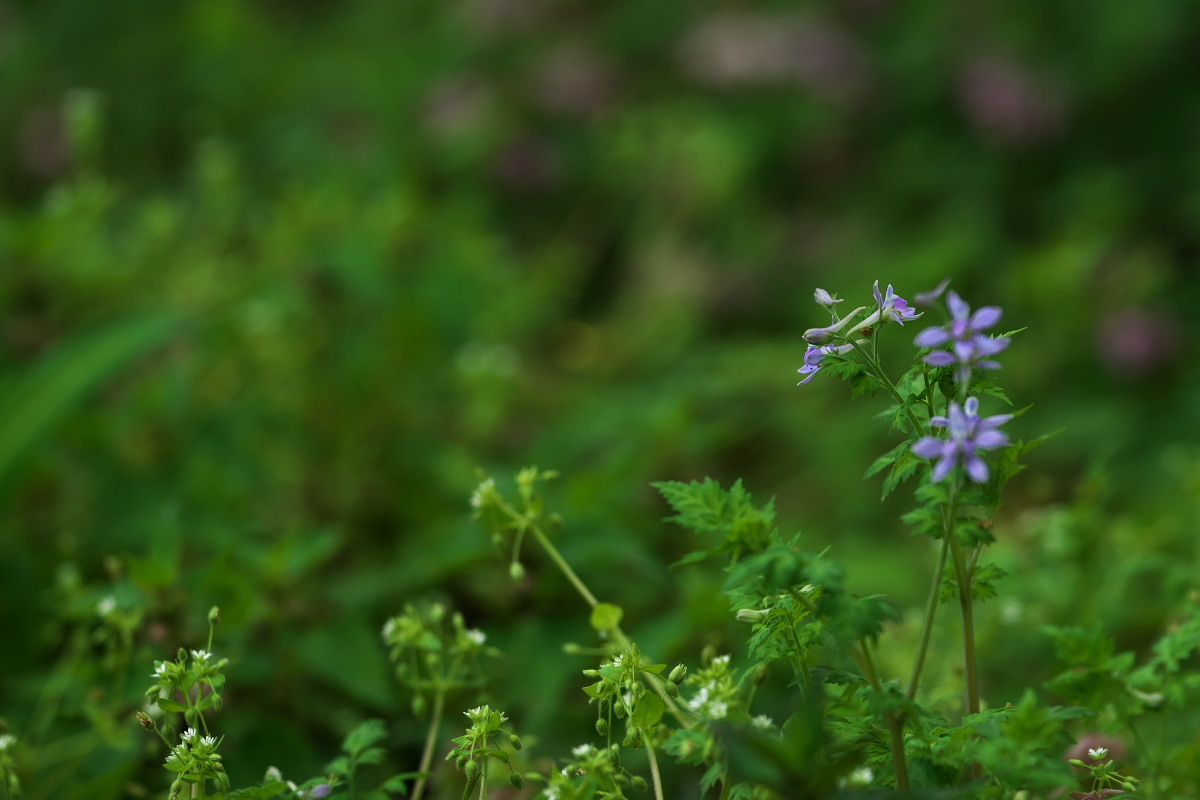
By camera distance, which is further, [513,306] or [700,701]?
[513,306]

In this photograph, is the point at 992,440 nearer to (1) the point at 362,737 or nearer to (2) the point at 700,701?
(2) the point at 700,701

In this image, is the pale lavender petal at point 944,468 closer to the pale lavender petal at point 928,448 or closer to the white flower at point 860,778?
the pale lavender petal at point 928,448

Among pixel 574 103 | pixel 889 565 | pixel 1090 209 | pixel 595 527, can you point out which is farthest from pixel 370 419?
pixel 1090 209

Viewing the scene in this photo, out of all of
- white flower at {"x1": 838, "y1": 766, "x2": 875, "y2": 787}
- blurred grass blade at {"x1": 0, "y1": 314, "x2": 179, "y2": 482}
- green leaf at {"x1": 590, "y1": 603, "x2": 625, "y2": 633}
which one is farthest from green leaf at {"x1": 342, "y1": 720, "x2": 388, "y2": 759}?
blurred grass blade at {"x1": 0, "y1": 314, "x2": 179, "y2": 482}

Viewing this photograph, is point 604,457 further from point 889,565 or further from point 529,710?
point 529,710

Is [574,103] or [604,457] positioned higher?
[574,103]

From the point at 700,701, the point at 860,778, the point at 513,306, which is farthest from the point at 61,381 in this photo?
the point at 860,778
